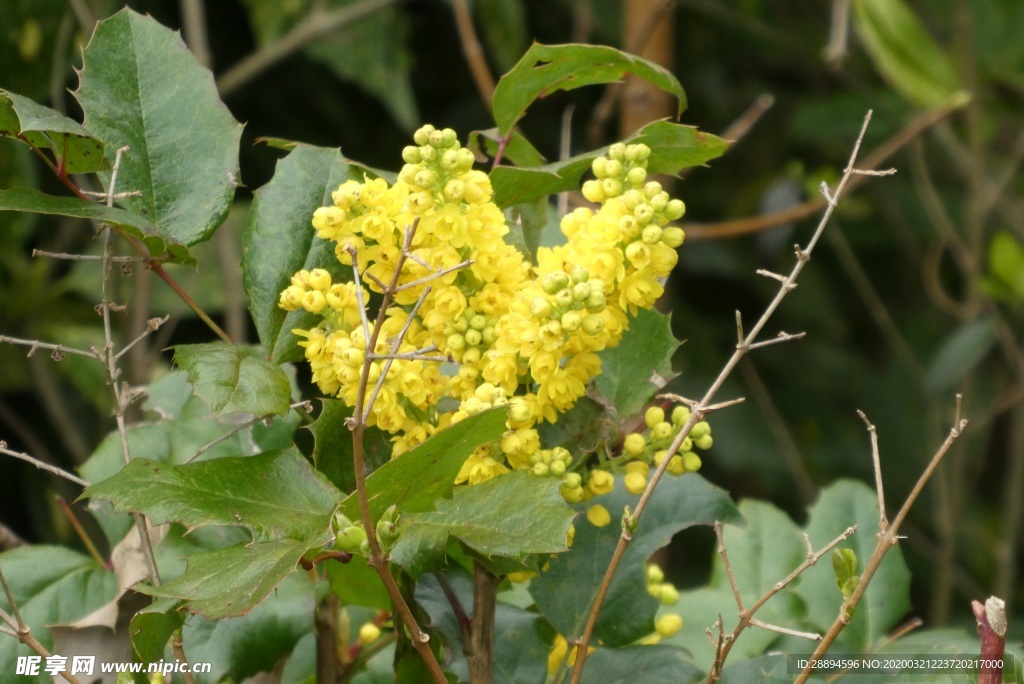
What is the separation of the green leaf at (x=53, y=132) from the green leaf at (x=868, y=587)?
0.64m

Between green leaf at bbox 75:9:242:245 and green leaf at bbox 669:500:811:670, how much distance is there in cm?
48

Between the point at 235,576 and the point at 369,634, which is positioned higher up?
the point at 235,576

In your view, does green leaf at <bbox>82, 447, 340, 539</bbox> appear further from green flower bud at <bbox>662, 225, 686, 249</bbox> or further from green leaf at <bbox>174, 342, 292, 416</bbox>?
green flower bud at <bbox>662, 225, 686, 249</bbox>

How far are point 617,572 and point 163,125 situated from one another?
0.42 meters

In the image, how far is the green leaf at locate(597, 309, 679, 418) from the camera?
0.64 m

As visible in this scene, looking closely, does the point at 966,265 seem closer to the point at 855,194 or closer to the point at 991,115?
the point at 991,115

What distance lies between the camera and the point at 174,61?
67 centimetres

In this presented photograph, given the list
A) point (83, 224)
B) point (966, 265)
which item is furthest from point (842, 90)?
point (83, 224)

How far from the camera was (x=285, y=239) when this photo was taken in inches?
25.9

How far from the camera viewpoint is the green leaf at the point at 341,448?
610mm

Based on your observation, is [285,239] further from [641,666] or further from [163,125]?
[641,666]

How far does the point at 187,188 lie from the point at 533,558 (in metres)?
0.33

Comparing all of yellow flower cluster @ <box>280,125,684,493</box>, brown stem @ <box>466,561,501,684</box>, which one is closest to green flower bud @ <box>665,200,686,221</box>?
yellow flower cluster @ <box>280,125,684,493</box>

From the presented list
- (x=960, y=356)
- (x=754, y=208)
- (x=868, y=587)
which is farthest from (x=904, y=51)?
(x=868, y=587)
